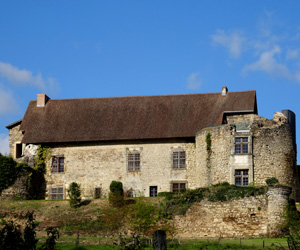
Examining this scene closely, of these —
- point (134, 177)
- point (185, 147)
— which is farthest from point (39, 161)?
point (185, 147)

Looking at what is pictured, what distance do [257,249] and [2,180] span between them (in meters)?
21.3

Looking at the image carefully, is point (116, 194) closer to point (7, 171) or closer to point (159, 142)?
point (159, 142)

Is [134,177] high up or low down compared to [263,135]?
down

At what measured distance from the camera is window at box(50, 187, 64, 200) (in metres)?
43.7

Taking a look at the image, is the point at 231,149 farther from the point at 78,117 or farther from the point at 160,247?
the point at 160,247

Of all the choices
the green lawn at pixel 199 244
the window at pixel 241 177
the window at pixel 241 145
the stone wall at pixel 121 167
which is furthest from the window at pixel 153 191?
the green lawn at pixel 199 244

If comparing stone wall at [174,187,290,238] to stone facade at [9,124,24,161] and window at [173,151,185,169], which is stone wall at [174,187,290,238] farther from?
stone facade at [9,124,24,161]

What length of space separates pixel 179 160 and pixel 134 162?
3.33 metres

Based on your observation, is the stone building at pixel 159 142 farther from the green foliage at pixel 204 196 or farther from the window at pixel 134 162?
the green foliage at pixel 204 196

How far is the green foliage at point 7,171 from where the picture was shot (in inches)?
1631

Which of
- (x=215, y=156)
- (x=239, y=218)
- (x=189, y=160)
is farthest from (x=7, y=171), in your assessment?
(x=239, y=218)

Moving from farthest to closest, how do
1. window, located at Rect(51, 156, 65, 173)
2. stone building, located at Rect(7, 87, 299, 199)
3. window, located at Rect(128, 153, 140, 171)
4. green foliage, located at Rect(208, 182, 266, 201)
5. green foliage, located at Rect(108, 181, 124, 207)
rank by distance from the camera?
1. window, located at Rect(51, 156, 65, 173)
2. window, located at Rect(128, 153, 140, 171)
3. stone building, located at Rect(7, 87, 299, 199)
4. green foliage, located at Rect(108, 181, 124, 207)
5. green foliage, located at Rect(208, 182, 266, 201)

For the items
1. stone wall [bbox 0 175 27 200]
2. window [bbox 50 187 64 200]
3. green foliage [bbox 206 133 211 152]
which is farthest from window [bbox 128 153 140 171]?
stone wall [bbox 0 175 27 200]

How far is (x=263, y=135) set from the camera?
38.0m
